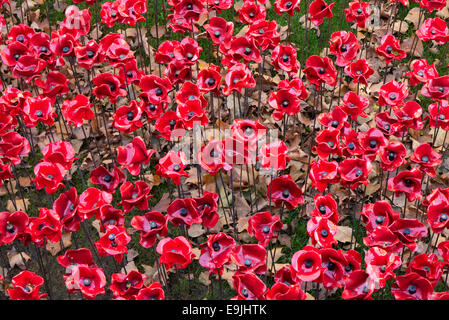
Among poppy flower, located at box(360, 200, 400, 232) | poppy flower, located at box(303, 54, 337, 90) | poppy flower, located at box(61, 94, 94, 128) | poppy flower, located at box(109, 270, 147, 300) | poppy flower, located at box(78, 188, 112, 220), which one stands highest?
poppy flower, located at box(303, 54, 337, 90)

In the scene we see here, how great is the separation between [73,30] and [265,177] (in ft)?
5.23

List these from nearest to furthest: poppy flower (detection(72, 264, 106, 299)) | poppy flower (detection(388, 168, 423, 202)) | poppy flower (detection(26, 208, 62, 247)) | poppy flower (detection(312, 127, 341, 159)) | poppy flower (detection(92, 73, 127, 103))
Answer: poppy flower (detection(72, 264, 106, 299)), poppy flower (detection(26, 208, 62, 247)), poppy flower (detection(388, 168, 423, 202)), poppy flower (detection(312, 127, 341, 159)), poppy flower (detection(92, 73, 127, 103))

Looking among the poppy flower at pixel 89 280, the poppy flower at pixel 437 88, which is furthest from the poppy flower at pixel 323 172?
the poppy flower at pixel 89 280

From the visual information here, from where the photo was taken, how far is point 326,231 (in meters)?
2.22

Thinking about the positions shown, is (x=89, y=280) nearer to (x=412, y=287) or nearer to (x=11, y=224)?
(x=11, y=224)

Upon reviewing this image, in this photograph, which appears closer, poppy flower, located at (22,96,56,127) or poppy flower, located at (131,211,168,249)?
poppy flower, located at (131,211,168,249)

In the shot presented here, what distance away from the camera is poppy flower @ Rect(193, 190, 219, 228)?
8.00ft

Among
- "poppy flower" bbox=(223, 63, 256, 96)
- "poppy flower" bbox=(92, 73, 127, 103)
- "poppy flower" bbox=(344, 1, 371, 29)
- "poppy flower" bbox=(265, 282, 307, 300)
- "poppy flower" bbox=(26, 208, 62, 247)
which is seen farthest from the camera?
"poppy flower" bbox=(344, 1, 371, 29)

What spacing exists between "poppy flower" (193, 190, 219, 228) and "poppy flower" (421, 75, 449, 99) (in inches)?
52.7

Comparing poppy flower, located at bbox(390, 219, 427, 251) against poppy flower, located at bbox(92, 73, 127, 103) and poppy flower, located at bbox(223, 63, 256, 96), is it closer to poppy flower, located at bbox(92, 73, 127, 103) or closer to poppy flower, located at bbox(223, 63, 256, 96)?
poppy flower, located at bbox(223, 63, 256, 96)

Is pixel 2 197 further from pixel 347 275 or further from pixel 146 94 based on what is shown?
pixel 347 275

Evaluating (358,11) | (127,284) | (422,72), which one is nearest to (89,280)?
(127,284)

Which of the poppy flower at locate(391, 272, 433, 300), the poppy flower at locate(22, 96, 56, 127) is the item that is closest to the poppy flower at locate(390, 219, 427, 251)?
the poppy flower at locate(391, 272, 433, 300)

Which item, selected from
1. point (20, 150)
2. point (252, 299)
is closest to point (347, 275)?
point (252, 299)
